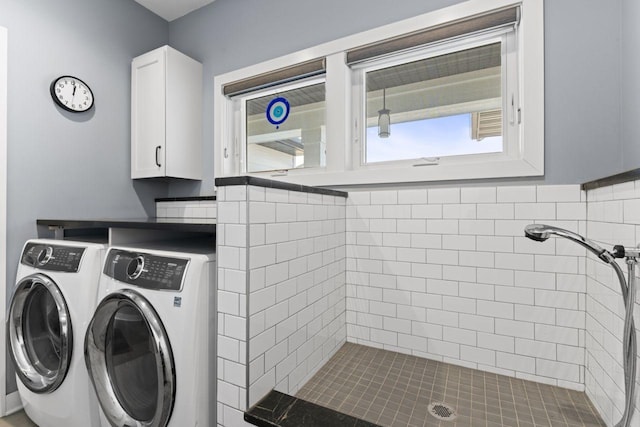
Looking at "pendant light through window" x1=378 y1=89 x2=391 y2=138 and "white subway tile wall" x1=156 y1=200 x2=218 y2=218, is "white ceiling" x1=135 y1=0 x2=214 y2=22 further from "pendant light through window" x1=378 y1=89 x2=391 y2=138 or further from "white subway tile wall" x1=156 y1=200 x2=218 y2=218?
"pendant light through window" x1=378 y1=89 x2=391 y2=138

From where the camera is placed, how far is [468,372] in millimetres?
1352

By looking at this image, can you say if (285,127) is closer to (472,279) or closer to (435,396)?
(472,279)

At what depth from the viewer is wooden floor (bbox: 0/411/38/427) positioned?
5.07 ft

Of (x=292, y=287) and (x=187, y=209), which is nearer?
(x=292, y=287)

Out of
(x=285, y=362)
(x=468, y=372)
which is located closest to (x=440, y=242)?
(x=468, y=372)

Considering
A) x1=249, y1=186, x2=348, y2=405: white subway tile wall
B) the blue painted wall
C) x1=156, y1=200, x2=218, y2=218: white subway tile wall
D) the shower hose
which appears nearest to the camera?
the shower hose

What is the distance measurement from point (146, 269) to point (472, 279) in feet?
4.49

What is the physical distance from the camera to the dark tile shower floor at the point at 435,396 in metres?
1.02

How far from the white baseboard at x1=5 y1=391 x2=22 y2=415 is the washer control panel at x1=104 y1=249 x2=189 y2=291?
1.17m

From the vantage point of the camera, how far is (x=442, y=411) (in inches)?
41.7

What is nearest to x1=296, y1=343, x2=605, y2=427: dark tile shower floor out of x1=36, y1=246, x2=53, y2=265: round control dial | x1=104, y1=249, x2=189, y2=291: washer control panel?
x1=104, y1=249, x2=189, y2=291: washer control panel

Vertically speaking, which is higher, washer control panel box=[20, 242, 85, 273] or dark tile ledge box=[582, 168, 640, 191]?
dark tile ledge box=[582, 168, 640, 191]

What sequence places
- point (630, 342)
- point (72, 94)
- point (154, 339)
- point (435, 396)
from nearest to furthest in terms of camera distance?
point (630, 342) → point (154, 339) → point (435, 396) → point (72, 94)

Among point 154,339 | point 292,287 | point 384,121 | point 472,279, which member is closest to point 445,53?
point 384,121
